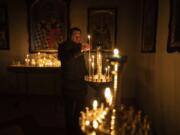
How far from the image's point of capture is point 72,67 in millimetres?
3576

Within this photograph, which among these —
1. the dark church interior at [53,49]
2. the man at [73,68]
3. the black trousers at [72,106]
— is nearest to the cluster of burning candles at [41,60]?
the dark church interior at [53,49]

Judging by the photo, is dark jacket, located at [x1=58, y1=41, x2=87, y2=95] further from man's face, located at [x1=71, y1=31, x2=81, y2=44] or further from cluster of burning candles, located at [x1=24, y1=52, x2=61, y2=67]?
cluster of burning candles, located at [x1=24, y1=52, x2=61, y2=67]

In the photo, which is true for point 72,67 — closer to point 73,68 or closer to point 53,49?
point 73,68

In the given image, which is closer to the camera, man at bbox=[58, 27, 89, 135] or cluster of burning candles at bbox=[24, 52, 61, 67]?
man at bbox=[58, 27, 89, 135]

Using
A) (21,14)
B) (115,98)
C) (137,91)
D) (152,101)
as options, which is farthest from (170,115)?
(21,14)

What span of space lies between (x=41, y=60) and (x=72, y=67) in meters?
2.99

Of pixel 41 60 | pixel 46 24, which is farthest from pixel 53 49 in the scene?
pixel 46 24

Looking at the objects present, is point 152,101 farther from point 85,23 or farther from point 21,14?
point 21,14

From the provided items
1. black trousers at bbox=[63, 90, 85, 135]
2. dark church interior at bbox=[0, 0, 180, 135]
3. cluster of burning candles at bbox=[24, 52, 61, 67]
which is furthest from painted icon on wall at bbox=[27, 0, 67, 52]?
black trousers at bbox=[63, 90, 85, 135]

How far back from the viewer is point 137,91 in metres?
6.43

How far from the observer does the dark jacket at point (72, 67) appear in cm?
353

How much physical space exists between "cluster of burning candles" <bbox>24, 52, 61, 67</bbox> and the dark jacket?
2.65 meters

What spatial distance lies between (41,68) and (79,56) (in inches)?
99.0

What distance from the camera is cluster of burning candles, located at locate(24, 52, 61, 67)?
248 inches
